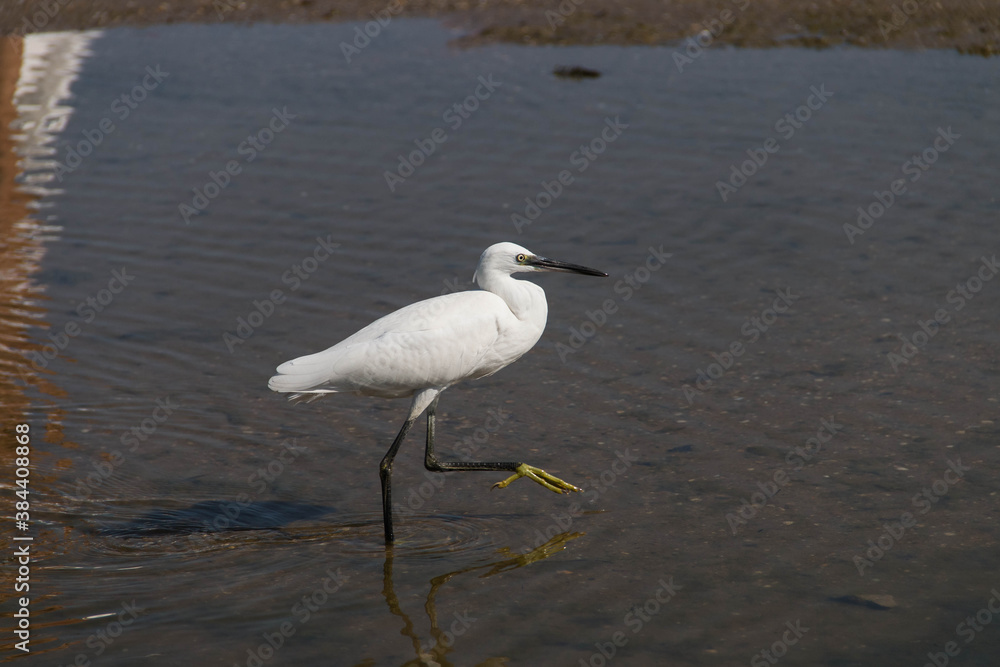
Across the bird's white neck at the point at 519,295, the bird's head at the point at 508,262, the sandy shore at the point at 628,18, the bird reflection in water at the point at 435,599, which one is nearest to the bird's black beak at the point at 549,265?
the bird's head at the point at 508,262

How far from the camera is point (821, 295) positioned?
8867mm

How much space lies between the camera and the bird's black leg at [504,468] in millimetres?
6312

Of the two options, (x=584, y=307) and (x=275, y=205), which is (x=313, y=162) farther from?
(x=584, y=307)

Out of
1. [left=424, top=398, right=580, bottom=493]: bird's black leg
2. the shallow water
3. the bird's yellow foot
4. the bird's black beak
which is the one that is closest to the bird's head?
the bird's black beak

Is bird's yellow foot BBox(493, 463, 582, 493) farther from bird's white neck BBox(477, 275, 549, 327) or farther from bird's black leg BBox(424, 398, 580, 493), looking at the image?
bird's white neck BBox(477, 275, 549, 327)

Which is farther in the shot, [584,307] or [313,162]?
[313,162]

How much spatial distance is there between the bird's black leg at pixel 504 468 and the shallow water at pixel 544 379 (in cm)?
21

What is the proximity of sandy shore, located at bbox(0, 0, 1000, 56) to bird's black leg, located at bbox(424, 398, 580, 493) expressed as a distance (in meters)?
11.1

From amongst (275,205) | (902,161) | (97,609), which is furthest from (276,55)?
(97,609)

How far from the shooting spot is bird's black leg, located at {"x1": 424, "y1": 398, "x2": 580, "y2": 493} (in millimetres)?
6312

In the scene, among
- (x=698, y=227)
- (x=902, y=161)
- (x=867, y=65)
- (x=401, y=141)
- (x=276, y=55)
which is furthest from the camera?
(x=276, y=55)

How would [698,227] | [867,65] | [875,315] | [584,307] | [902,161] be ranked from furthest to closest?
[867,65] → [902,161] → [698,227] → [584,307] → [875,315]

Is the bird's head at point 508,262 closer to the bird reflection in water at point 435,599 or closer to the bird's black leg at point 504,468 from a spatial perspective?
the bird's black leg at point 504,468

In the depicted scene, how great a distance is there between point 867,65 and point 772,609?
36.4 ft
